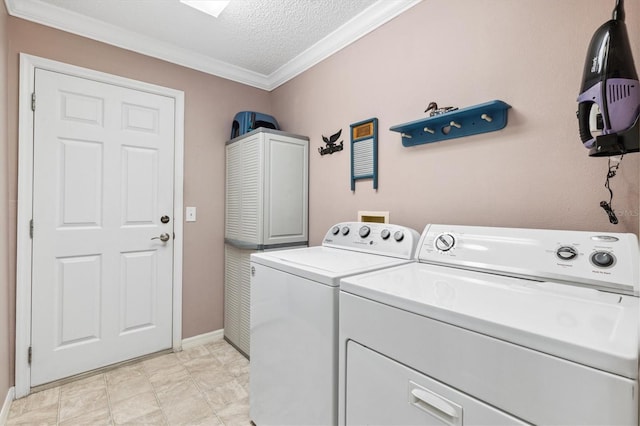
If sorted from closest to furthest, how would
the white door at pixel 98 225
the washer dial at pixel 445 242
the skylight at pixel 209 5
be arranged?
the washer dial at pixel 445 242 < the skylight at pixel 209 5 < the white door at pixel 98 225

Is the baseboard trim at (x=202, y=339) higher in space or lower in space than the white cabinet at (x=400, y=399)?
lower

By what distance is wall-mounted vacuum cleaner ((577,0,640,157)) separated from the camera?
849 mm

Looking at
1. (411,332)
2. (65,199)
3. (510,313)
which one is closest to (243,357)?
(65,199)

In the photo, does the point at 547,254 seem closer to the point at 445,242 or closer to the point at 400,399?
the point at 445,242

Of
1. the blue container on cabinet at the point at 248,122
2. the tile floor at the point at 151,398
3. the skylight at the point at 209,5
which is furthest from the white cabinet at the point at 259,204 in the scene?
the skylight at the point at 209,5

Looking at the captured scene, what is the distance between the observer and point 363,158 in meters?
2.00

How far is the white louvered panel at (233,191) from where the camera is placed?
2479mm

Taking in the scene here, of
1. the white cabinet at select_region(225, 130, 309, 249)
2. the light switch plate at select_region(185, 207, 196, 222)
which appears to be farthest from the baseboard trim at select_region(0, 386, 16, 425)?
the white cabinet at select_region(225, 130, 309, 249)

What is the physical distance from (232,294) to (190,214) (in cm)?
75

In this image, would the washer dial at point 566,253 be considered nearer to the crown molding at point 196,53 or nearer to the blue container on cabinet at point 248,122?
the crown molding at point 196,53

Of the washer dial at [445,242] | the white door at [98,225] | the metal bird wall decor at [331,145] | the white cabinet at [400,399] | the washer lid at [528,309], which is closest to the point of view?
the washer lid at [528,309]

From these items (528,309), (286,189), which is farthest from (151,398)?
(528,309)

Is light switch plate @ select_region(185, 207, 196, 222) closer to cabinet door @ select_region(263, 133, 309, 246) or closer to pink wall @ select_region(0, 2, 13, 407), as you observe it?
cabinet door @ select_region(263, 133, 309, 246)

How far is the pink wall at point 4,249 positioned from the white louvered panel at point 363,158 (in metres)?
2.03
